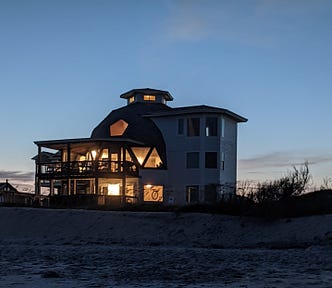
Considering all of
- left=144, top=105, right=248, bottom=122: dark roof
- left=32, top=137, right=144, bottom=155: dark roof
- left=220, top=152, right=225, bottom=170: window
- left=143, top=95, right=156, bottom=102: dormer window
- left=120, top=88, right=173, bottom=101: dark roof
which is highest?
left=120, top=88, right=173, bottom=101: dark roof

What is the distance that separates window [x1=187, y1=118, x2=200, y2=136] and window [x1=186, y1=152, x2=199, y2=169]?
56.8 inches

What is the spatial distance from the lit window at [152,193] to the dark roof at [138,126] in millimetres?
2080

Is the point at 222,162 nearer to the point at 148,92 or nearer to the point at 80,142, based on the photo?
the point at 80,142

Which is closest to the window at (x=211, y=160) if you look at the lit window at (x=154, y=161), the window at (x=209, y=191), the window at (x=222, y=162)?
the window at (x=222, y=162)

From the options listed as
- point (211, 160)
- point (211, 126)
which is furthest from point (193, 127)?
point (211, 160)

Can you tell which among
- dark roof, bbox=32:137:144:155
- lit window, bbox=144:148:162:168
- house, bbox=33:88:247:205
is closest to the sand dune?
house, bbox=33:88:247:205

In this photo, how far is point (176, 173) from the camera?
138 feet

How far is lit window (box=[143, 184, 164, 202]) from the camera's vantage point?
137 feet

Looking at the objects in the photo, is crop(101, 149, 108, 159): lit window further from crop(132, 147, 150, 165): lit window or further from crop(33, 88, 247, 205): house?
crop(132, 147, 150, 165): lit window

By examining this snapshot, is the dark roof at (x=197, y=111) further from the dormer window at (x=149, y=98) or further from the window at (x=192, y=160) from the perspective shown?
the dormer window at (x=149, y=98)

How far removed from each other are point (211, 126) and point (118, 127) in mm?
7541

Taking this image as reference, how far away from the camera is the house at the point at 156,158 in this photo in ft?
133

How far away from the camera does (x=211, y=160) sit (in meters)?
41.0

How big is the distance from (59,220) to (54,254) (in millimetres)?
7870
